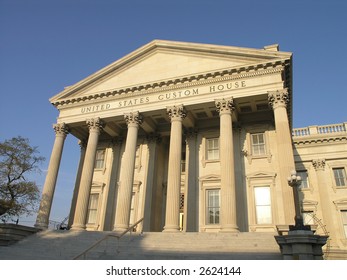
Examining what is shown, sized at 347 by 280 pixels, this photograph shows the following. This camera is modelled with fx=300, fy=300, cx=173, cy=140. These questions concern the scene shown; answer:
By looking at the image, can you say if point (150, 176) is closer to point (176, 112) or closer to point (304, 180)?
point (176, 112)

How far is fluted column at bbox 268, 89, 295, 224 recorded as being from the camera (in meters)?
15.9

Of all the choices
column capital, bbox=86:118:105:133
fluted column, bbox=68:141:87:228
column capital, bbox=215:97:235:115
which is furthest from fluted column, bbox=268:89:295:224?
fluted column, bbox=68:141:87:228

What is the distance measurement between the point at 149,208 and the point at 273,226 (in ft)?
29.8

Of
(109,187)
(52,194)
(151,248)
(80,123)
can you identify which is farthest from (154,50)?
(151,248)

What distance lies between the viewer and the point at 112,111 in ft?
75.9

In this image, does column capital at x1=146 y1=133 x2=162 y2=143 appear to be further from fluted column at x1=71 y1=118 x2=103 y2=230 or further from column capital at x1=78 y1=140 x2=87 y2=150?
column capital at x1=78 y1=140 x2=87 y2=150

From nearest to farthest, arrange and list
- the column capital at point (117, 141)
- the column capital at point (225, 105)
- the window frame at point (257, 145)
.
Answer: the column capital at point (225, 105) < the window frame at point (257, 145) < the column capital at point (117, 141)

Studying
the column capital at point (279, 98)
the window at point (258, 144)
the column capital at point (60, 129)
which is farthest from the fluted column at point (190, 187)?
the column capital at point (60, 129)

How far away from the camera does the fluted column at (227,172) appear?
16828 millimetres

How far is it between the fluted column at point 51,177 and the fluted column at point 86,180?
2.43m

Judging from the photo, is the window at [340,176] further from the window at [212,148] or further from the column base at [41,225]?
the column base at [41,225]

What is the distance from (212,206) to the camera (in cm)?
2128

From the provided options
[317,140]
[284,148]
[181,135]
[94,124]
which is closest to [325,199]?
[317,140]

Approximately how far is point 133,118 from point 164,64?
5012mm
